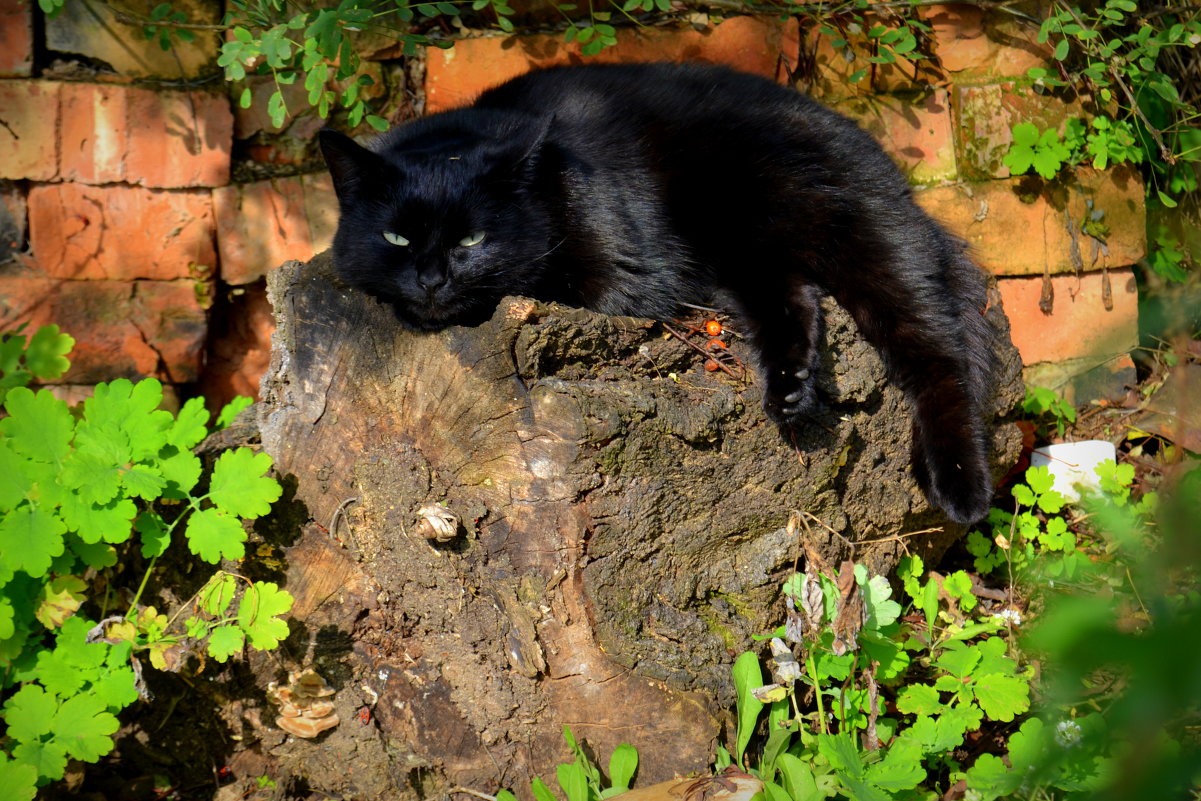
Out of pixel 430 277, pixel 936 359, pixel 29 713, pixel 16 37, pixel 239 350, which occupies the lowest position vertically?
→ pixel 239 350

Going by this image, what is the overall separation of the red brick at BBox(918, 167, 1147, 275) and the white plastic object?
2.45 feet

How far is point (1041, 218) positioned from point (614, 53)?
1.81 meters

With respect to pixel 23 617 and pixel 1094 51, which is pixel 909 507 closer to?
pixel 1094 51

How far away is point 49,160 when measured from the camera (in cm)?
306

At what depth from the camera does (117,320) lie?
126 inches

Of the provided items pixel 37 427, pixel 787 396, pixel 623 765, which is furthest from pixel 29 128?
pixel 623 765

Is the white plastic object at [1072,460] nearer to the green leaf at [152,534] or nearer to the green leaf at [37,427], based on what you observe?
the green leaf at [152,534]

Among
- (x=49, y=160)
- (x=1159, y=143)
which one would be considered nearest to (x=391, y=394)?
(x=49, y=160)

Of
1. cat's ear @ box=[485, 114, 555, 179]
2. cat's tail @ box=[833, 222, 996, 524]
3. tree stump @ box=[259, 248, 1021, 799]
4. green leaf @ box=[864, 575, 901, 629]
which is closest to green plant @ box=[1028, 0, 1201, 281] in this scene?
cat's tail @ box=[833, 222, 996, 524]

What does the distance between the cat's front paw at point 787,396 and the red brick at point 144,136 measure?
7.35 ft

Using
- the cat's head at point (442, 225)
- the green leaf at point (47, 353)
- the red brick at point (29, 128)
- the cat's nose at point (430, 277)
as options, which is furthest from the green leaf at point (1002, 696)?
the red brick at point (29, 128)

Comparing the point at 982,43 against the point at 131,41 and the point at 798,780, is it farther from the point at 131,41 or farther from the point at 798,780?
the point at 131,41

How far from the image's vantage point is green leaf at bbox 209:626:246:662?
1.99 m

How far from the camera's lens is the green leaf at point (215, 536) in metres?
1.99
